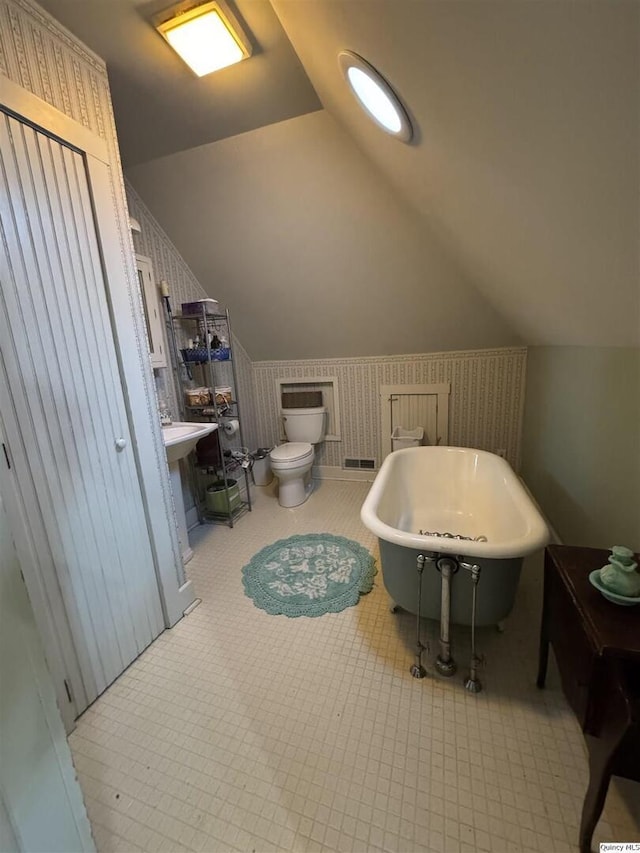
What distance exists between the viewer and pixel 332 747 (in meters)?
1.15

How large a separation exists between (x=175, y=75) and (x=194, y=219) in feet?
3.04

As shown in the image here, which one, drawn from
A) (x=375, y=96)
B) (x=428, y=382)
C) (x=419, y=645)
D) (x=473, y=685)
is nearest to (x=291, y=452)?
(x=428, y=382)

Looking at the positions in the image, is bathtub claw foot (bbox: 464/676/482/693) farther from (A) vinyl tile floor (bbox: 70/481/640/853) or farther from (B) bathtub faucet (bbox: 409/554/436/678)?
(B) bathtub faucet (bbox: 409/554/436/678)

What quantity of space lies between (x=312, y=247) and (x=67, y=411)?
6.19 feet

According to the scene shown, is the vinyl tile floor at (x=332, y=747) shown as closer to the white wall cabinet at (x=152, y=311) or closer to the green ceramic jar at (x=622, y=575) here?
the green ceramic jar at (x=622, y=575)

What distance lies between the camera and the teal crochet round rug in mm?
1807

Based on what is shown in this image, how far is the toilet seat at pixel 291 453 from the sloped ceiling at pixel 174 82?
2072 millimetres

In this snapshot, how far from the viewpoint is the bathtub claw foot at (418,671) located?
137 cm

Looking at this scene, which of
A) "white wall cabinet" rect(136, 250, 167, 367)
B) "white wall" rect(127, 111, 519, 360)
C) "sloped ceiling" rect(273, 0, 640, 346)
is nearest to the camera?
"sloped ceiling" rect(273, 0, 640, 346)

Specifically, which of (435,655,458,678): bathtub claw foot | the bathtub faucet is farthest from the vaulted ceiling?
(435,655,458,678): bathtub claw foot

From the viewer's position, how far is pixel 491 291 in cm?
221

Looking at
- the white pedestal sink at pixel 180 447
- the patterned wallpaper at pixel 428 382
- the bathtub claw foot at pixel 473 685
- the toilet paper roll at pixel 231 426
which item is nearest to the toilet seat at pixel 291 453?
the toilet paper roll at pixel 231 426

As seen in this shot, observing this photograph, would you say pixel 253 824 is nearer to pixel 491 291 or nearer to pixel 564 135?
pixel 564 135

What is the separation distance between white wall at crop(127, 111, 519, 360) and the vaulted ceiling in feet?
0.04
